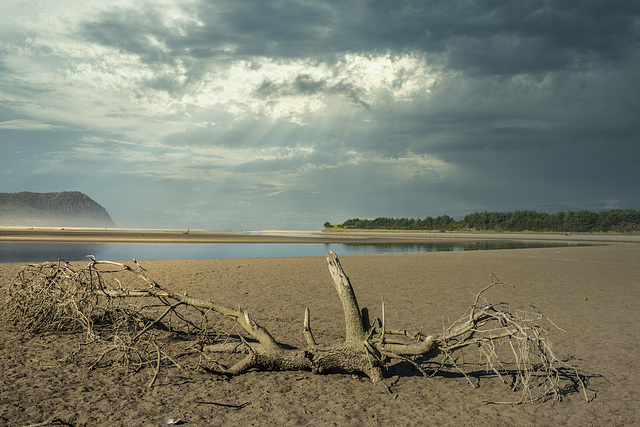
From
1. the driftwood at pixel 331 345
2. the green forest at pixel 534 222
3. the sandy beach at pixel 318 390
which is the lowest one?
the sandy beach at pixel 318 390

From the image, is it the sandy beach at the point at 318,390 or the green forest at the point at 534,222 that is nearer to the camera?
the sandy beach at the point at 318,390

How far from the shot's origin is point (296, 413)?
4.54 m

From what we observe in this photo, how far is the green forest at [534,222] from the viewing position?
91812 millimetres

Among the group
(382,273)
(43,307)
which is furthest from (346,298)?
(382,273)

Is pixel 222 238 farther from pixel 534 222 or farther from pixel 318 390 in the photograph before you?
pixel 534 222

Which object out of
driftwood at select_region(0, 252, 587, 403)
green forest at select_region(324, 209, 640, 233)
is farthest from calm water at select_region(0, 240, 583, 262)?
green forest at select_region(324, 209, 640, 233)

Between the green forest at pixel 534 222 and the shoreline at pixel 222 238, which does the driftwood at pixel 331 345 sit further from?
the green forest at pixel 534 222

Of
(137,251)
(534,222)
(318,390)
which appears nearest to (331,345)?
(318,390)

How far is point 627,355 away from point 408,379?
4121mm

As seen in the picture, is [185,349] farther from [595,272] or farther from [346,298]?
[595,272]

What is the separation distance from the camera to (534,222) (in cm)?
10438

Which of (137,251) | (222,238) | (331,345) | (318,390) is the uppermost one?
(222,238)

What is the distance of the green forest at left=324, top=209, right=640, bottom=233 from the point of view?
301 feet

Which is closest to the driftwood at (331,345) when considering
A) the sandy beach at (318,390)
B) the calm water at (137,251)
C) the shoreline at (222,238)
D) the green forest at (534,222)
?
Result: the sandy beach at (318,390)
